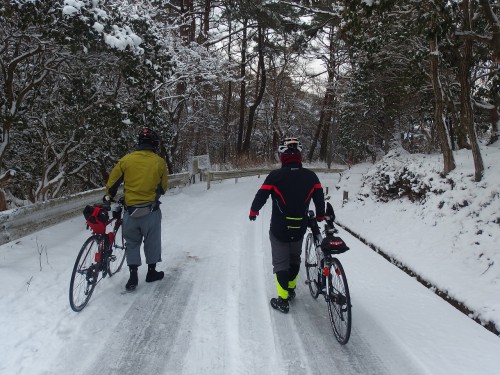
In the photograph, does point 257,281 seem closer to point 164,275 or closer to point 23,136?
point 164,275

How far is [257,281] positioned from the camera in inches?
224

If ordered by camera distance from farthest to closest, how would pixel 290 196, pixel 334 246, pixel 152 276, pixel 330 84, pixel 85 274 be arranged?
pixel 330 84, pixel 152 276, pixel 85 274, pixel 290 196, pixel 334 246

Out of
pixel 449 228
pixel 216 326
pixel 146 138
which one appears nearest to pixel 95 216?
pixel 146 138

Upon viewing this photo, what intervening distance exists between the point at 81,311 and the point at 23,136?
8.22m

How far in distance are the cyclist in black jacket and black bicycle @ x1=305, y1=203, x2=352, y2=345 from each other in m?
0.27

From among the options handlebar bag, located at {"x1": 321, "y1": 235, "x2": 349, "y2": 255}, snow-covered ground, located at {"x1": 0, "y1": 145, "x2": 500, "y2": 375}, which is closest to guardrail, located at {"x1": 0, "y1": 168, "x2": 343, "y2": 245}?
snow-covered ground, located at {"x1": 0, "y1": 145, "x2": 500, "y2": 375}

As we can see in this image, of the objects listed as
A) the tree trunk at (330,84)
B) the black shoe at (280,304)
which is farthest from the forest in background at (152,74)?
the tree trunk at (330,84)

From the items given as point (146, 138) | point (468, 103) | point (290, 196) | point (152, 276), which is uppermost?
point (468, 103)

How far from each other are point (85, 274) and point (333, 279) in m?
2.97

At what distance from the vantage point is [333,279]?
4.28 meters

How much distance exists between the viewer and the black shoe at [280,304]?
184 inches

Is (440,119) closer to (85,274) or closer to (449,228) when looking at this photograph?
(449,228)

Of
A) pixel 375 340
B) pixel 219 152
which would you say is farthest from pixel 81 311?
pixel 219 152

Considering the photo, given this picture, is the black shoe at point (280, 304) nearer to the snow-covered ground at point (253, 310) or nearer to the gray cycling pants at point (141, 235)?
the snow-covered ground at point (253, 310)
